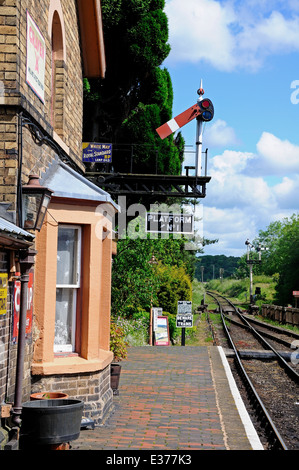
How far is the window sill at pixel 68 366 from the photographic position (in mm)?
7832

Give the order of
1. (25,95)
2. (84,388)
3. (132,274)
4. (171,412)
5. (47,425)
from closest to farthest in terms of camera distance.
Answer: (47,425), (25,95), (84,388), (171,412), (132,274)

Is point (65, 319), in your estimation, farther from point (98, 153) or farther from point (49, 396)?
point (98, 153)

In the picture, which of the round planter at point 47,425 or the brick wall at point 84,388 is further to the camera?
the brick wall at point 84,388

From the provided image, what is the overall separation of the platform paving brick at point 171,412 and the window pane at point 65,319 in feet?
4.12

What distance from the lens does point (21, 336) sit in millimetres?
6934

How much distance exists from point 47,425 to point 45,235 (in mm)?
2632

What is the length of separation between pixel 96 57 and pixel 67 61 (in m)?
1.91

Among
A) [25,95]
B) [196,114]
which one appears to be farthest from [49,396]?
[196,114]

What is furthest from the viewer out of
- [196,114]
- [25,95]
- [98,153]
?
[196,114]

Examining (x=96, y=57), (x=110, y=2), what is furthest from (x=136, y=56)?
(x=96, y=57)

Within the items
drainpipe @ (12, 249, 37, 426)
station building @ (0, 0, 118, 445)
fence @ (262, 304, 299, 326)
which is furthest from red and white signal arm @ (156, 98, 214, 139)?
fence @ (262, 304, 299, 326)

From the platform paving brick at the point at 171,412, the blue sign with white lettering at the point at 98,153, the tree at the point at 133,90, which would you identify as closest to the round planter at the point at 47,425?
the platform paving brick at the point at 171,412

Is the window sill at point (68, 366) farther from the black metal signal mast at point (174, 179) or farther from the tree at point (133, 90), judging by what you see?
the tree at point (133, 90)

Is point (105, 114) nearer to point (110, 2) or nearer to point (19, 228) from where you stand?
point (110, 2)
